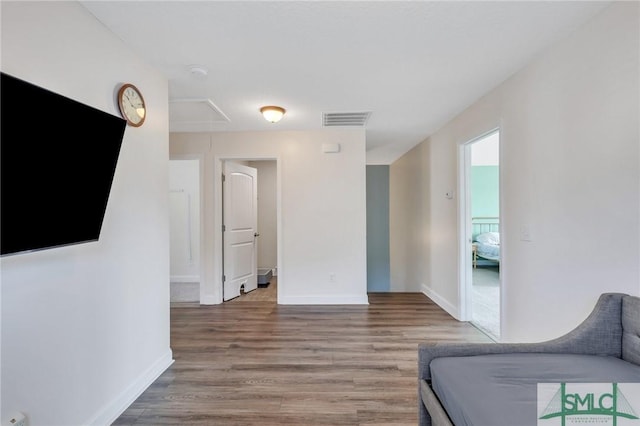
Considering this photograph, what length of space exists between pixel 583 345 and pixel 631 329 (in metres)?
0.20

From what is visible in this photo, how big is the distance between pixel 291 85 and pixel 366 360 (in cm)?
249

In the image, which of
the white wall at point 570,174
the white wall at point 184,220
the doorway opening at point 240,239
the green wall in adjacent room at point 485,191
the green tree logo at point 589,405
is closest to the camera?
the green tree logo at point 589,405

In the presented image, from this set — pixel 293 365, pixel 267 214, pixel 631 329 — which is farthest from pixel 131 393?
pixel 267 214

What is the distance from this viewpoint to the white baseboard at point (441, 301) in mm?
3339

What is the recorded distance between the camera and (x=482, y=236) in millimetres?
6496

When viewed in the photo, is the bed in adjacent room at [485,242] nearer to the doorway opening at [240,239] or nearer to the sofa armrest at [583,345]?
the doorway opening at [240,239]

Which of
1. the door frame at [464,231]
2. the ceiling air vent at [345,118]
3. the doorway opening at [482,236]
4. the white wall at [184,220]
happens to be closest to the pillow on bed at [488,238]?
the doorway opening at [482,236]

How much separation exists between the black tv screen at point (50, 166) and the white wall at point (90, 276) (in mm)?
81

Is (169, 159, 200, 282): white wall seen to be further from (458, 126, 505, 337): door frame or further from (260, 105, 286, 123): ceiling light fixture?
(458, 126, 505, 337): door frame

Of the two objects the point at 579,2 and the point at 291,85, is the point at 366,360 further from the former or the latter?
the point at 579,2

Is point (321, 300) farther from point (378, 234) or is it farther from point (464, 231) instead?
point (378, 234)

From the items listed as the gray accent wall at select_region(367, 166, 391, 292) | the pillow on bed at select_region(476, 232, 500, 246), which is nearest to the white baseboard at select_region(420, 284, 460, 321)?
the gray accent wall at select_region(367, 166, 391, 292)

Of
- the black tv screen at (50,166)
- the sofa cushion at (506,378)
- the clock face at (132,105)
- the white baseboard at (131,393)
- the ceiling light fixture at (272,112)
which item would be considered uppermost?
the ceiling light fixture at (272,112)

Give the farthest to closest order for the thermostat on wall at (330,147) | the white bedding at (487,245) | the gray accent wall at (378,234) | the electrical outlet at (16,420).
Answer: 1. the white bedding at (487,245)
2. the gray accent wall at (378,234)
3. the thermostat on wall at (330,147)
4. the electrical outlet at (16,420)
